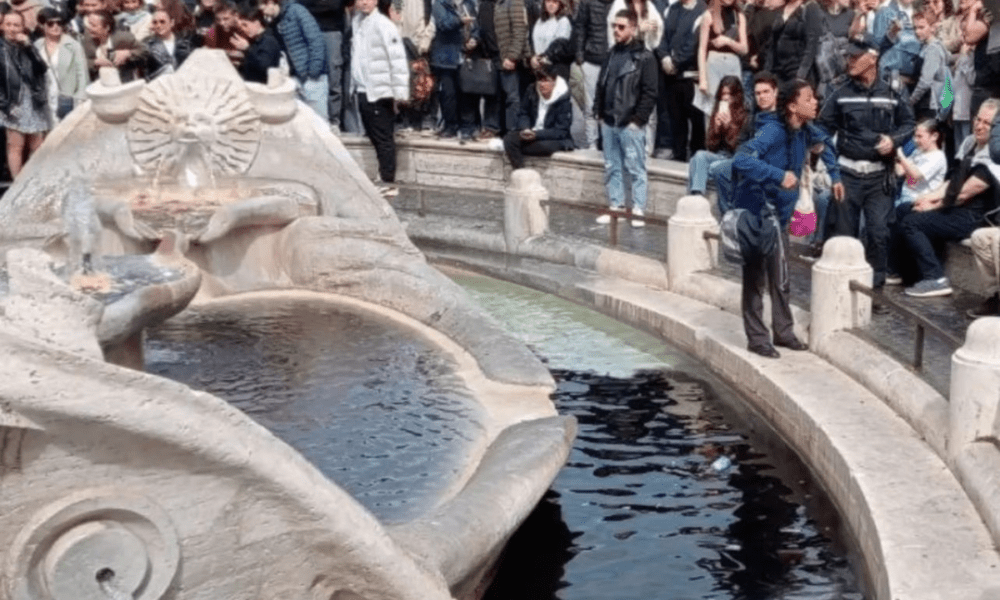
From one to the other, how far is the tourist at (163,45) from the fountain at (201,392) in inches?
169

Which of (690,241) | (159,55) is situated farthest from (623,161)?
(159,55)

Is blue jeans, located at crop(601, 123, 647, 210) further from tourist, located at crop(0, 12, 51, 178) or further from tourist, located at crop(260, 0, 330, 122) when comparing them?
tourist, located at crop(0, 12, 51, 178)

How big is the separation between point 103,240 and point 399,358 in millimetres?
2103

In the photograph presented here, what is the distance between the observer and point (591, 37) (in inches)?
626

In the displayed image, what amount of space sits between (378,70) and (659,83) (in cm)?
283

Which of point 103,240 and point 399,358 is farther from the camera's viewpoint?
point 103,240

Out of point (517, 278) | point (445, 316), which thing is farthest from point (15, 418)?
point (517, 278)

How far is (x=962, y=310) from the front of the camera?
36.1 ft

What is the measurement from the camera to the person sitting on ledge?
1584 centimetres

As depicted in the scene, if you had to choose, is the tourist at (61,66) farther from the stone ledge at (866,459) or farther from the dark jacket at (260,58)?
the stone ledge at (866,459)

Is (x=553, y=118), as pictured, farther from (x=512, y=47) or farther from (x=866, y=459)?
(x=866, y=459)

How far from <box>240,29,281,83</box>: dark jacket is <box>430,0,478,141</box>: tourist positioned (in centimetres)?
152

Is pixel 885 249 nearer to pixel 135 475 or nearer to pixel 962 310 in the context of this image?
pixel 962 310

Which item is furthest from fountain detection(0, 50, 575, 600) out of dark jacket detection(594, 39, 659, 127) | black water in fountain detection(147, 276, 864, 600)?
dark jacket detection(594, 39, 659, 127)
